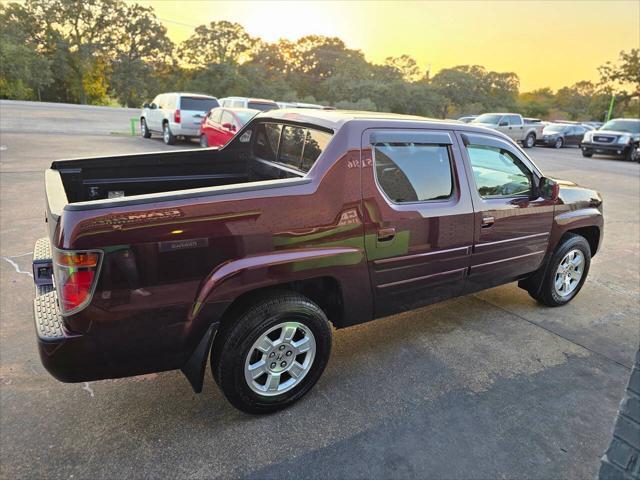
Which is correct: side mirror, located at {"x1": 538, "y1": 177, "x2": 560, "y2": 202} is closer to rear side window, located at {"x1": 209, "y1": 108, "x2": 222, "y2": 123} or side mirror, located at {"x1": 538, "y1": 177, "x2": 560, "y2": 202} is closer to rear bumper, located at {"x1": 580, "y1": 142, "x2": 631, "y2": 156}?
rear side window, located at {"x1": 209, "y1": 108, "x2": 222, "y2": 123}

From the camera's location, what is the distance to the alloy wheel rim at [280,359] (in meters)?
2.63

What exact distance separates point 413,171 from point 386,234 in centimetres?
55

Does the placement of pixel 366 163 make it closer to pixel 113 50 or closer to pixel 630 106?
pixel 113 50

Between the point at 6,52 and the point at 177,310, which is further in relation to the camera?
the point at 6,52

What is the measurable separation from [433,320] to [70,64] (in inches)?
2157

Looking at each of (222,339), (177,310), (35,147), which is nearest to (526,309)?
(222,339)

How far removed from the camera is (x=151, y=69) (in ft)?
159

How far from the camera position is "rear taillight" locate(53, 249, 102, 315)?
209 cm

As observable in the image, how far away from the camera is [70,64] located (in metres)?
47.0

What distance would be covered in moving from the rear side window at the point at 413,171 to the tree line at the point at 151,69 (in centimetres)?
4063

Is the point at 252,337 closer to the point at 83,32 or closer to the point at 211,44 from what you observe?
the point at 211,44

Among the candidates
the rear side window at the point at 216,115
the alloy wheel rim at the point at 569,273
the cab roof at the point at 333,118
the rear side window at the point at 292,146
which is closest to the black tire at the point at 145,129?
the rear side window at the point at 216,115

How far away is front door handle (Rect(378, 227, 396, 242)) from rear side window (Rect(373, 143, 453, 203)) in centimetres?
21

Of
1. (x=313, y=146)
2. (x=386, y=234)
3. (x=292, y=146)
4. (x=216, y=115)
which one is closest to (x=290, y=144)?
(x=292, y=146)
